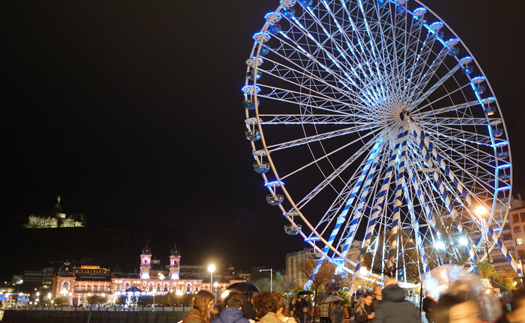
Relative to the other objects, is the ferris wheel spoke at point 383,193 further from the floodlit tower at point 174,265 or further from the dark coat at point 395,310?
the floodlit tower at point 174,265

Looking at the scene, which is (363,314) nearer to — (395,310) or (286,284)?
(395,310)

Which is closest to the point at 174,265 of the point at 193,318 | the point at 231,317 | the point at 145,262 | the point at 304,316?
the point at 145,262

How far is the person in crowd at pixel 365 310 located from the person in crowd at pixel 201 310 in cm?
510

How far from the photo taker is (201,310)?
680 cm

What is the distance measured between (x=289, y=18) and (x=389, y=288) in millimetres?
24402

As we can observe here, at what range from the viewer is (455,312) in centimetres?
444

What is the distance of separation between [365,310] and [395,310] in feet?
15.9

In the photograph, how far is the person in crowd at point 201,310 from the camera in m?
6.66

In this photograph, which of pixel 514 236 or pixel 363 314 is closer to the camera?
pixel 363 314

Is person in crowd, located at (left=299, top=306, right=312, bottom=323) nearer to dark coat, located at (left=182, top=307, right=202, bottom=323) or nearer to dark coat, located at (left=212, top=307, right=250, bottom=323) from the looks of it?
dark coat, located at (left=182, top=307, right=202, bottom=323)

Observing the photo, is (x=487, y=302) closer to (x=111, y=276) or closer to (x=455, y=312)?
(x=455, y=312)

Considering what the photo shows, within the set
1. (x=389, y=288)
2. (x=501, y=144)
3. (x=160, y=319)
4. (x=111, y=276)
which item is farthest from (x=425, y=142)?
(x=111, y=276)

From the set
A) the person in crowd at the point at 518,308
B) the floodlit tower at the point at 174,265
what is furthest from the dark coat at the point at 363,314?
the floodlit tower at the point at 174,265

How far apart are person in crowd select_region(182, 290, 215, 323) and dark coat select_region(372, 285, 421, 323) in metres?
2.27
